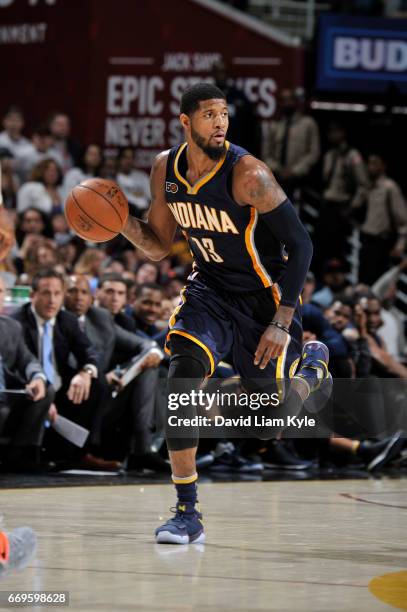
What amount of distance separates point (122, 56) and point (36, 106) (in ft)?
4.74

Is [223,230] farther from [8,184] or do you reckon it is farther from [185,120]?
[8,184]

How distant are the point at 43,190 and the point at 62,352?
389 centimetres

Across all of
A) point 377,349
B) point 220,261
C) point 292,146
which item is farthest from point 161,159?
point 292,146

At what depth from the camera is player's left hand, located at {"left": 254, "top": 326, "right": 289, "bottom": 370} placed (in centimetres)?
561

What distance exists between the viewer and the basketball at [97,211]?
19.4 feet

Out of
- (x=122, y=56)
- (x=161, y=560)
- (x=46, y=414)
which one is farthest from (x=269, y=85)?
(x=161, y=560)

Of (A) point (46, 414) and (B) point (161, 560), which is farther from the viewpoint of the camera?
(A) point (46, 414)

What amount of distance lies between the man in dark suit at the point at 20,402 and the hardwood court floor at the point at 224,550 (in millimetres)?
854

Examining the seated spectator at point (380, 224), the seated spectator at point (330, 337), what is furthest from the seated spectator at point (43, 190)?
the seated spectator at point (380, 224)

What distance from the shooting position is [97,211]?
19.4 feet

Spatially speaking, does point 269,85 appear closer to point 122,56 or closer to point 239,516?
point 122,56

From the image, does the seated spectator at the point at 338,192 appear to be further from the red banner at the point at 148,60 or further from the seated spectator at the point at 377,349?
the seated spectator at the point at 377,349

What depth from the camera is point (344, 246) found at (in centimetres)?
1489

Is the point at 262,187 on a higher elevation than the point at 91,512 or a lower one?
higher
